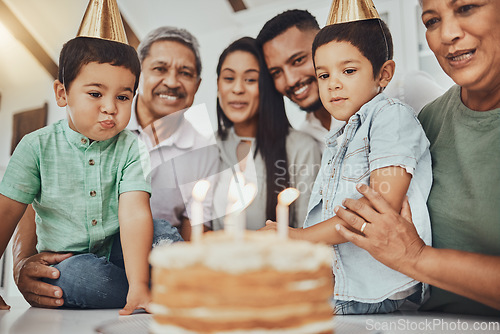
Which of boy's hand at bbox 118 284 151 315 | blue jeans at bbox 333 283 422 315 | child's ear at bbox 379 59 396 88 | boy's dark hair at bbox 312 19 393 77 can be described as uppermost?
boy's dark hair at bbox 312 19 393 77

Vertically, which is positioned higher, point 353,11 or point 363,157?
point 353,11

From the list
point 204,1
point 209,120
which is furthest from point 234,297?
point 204,1

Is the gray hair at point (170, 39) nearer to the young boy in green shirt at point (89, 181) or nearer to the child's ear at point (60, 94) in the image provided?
the young boy in green shirt at point (89, 181)

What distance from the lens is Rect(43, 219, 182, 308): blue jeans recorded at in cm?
131

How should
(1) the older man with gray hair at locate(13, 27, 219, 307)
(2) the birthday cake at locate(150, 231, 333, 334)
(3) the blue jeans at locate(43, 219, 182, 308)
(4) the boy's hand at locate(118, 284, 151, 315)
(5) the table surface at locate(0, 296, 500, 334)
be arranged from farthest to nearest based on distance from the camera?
(1) the older man with gray hair at locate(13, 27, 219, 307), (3) the blue jeans at locate(43, 219, 182, 308), (4) the boy's hand at locate(118, 284, 151, 315), (5) the table surface at locate(0, 296, 500, 334), (2) the birthday cake at locate(150, 231, 333, 334)

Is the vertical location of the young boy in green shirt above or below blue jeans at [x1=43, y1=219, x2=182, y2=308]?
above

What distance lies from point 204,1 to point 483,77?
0.98 meters

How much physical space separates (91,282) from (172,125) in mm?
593

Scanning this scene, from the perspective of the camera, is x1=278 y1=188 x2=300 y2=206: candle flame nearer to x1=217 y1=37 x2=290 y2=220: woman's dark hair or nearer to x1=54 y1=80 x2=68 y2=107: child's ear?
x1=217 y1=37 x2=290 y2=220: woman's dark hair

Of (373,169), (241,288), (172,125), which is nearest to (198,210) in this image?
(241,288)

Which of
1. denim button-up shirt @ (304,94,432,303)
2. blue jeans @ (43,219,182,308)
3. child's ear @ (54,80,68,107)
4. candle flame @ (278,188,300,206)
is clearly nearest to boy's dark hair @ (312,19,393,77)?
denim button-up shirt @ (304,94,432,303)

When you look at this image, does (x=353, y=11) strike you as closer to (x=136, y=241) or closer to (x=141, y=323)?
(x=136, y=241)

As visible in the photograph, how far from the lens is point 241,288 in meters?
0.60

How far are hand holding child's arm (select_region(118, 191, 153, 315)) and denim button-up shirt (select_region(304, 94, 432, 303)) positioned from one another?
51 cm
